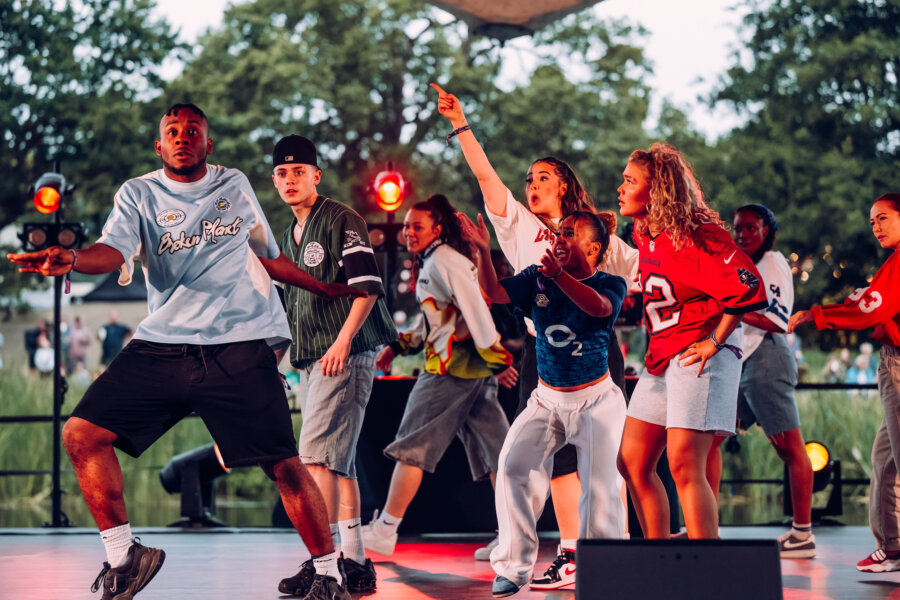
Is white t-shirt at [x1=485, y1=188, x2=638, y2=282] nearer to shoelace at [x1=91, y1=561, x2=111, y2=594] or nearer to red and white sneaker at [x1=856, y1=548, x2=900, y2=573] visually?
red and white sneaker at [x1=856, y1=548, x2=900, y2=573]

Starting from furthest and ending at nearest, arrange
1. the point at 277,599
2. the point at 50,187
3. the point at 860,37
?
the point at 860,37 → the point at 50,187 → the point at 277,599

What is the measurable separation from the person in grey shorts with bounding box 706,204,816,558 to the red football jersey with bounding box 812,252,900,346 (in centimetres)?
74

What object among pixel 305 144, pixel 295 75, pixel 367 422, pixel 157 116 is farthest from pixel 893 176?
pixel 305 144

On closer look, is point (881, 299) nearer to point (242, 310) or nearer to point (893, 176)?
point (242, 310)

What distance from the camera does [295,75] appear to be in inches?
935

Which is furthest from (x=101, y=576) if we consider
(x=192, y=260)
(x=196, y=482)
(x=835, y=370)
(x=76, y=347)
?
(x=76, y=347)

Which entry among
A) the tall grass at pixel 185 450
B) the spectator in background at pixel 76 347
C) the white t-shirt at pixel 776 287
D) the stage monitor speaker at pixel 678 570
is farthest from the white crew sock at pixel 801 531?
the spectator in background at pixel 76 347

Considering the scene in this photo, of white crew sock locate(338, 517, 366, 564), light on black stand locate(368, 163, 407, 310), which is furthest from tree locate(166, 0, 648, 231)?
white crew sock locate(338, 517, 366, 564)

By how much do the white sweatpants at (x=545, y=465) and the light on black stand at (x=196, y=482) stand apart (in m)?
3.28

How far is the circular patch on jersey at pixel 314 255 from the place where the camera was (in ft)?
15.3

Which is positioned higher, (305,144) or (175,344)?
(305,144)

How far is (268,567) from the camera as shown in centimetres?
534

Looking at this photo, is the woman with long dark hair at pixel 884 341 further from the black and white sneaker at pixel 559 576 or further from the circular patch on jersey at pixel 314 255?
the circular patch on jersey at pixel 314 255

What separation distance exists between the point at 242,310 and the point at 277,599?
4.20ft
